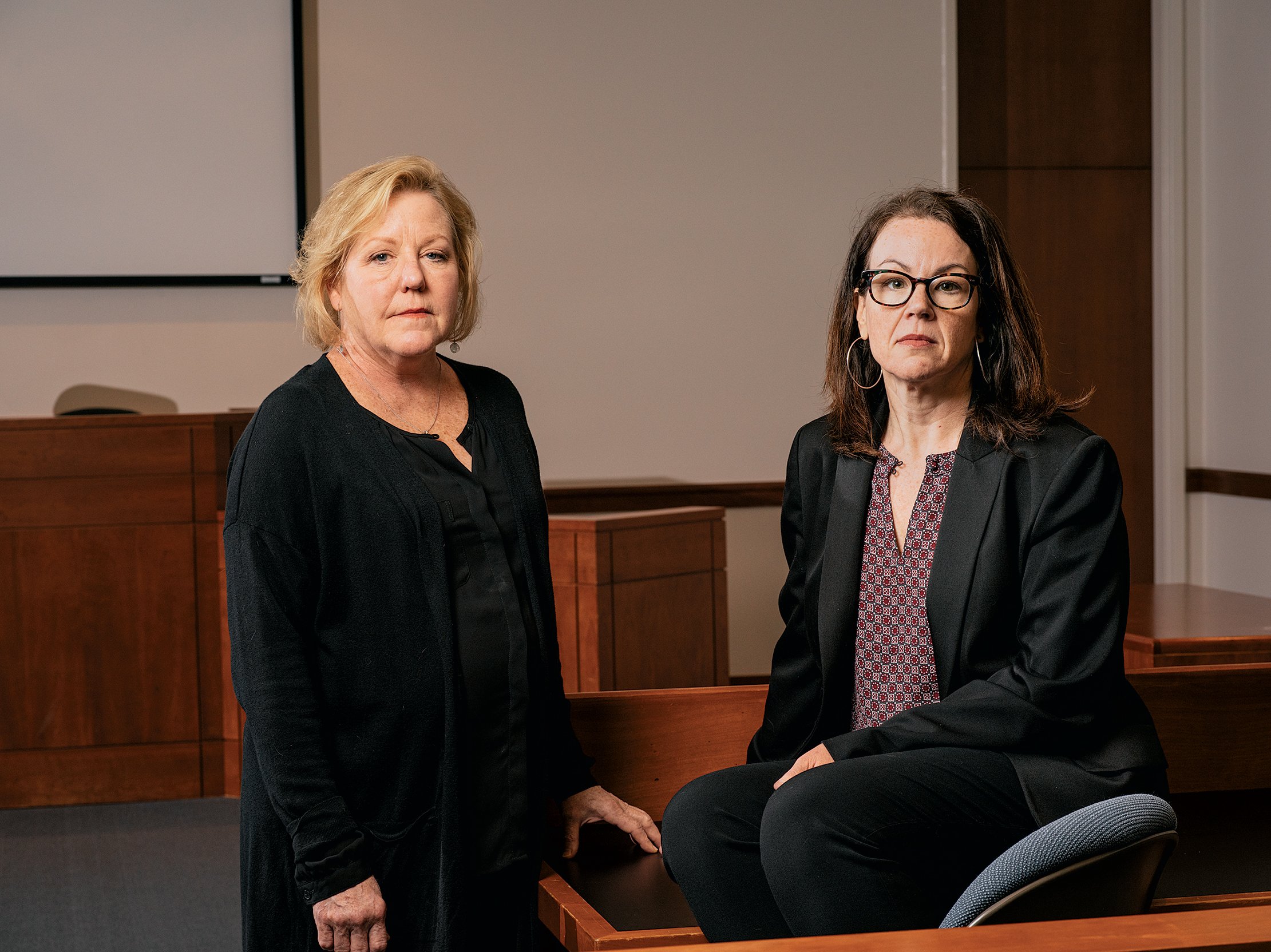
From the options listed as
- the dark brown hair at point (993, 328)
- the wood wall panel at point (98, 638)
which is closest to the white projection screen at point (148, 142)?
the wood wall panel at point (98, 638)

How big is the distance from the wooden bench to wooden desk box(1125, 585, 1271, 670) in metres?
0.36

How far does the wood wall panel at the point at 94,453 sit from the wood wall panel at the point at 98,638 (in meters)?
0.18

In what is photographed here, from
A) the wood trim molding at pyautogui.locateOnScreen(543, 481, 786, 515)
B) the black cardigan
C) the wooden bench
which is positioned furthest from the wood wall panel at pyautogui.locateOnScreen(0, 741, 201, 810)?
the black cardigan

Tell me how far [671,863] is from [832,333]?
910mm

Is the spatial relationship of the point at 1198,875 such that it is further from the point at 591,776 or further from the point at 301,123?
the point at 301,123

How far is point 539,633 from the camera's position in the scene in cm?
181

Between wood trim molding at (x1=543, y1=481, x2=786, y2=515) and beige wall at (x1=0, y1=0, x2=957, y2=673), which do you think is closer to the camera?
beige wall at (x1=0, y1=0, x2=957, y2=673)

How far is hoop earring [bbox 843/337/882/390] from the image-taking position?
2066 mm

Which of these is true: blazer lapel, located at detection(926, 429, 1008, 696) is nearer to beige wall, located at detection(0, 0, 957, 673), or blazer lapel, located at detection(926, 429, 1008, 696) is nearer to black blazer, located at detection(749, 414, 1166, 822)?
black blazer, located at detection(749, 414, 1166, 822)

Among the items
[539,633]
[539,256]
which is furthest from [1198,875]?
[539,256]

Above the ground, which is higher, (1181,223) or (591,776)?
(1181,223)

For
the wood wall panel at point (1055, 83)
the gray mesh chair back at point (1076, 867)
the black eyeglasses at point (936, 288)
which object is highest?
the wood wall panel at point (1055, 83)

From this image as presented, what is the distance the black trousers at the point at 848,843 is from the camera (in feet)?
5.22

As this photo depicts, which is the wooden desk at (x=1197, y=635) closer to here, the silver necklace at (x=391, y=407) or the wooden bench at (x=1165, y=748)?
the wooden bench at (x=1165, y=748)
